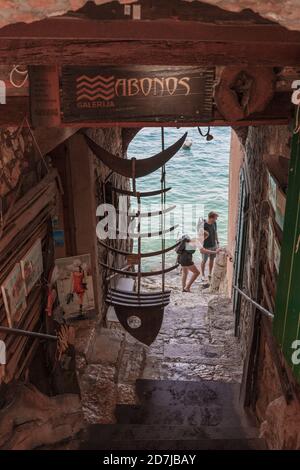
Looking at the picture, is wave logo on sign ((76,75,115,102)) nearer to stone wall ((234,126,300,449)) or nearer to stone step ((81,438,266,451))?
stone wall ((234,126,300,449))

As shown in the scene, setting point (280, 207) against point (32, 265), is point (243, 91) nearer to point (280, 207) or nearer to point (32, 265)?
point (280, 207)

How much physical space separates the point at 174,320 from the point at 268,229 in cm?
380

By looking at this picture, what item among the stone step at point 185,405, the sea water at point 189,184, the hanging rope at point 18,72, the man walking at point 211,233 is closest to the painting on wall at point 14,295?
the hanging rope at point 18,72

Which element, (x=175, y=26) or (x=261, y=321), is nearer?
(x=175, y=26)

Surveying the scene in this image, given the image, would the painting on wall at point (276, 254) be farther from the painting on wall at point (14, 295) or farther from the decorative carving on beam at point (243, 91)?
the painting on wall at point (14, 295)

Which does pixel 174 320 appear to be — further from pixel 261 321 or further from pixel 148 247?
pixel 148 247

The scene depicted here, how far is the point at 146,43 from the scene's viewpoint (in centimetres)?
229

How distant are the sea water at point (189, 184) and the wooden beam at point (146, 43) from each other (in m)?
12.0

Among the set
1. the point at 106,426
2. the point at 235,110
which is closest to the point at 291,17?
the point at 235,110

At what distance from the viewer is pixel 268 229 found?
183 inches

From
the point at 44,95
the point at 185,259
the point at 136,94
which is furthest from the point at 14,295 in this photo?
the point at 185,259

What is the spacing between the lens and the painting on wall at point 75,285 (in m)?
6.06

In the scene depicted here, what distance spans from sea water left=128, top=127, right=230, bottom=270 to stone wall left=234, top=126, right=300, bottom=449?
327 inches

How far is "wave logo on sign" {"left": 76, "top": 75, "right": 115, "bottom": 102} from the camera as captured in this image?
312cm
